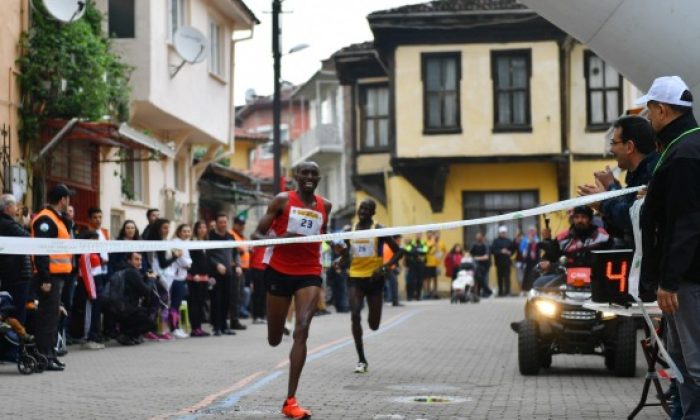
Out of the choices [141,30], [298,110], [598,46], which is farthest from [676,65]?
[298,110]

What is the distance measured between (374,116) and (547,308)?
35287 millimetres

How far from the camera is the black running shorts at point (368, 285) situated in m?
15.0

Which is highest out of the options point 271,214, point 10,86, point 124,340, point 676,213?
point 10,86

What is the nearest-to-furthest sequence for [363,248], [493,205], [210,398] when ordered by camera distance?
[210,398] < [363,248] < [493,205]

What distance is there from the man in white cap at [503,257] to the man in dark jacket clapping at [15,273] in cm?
2625

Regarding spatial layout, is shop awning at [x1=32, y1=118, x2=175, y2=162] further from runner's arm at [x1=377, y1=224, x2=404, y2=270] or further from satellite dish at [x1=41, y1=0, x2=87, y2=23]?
runner's arm at [x1=377, y1=224, x2=404, y2=270]

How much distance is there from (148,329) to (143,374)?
18.4 feet

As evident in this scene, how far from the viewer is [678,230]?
6988 millimetres

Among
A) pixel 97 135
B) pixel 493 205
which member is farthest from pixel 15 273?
pixel 493 205

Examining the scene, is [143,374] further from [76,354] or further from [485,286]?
[485,286]

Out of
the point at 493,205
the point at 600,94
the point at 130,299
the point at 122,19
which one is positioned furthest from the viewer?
the point at 493,205

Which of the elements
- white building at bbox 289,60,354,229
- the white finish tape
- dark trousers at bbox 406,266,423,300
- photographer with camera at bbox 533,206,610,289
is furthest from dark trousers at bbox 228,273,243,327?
white building at bbox 289,60,354,229

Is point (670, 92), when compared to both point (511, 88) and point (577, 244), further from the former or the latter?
point (511, 88)

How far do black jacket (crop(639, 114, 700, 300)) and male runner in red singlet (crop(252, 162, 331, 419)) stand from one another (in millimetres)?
3815
